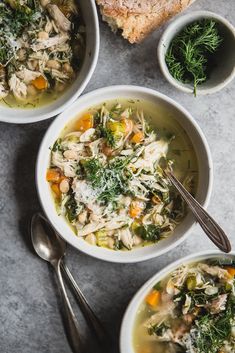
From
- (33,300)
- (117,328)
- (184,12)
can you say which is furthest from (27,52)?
(117,328)

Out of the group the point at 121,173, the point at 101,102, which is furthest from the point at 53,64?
the point at 121,173

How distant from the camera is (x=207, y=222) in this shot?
130 inches

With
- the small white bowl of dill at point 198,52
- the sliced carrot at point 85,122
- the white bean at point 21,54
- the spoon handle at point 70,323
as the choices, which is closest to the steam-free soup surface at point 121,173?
the sliced carrot at point 85,122

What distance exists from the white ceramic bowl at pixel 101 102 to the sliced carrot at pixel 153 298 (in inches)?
10.0

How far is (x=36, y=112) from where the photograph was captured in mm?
3428

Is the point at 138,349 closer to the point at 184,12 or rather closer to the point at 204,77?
the point at 204,77

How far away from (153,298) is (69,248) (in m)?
0.66

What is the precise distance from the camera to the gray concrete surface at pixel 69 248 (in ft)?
11.9

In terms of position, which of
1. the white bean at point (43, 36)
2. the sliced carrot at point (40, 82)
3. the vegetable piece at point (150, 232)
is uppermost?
the white bean at point (43, 36)

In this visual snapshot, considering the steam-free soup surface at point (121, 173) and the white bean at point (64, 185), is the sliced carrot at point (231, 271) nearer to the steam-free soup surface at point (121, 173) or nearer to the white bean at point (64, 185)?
the steam-free soup surface at point (121, 173)

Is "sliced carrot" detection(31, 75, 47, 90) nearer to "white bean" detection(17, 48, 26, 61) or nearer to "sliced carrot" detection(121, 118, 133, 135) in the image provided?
"white bean" detection(17, 48, 26, 61)

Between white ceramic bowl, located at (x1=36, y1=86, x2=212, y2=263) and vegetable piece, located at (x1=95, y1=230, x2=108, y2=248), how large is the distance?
0.13 ft

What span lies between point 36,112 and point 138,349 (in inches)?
64.2

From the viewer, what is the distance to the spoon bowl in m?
3.59
